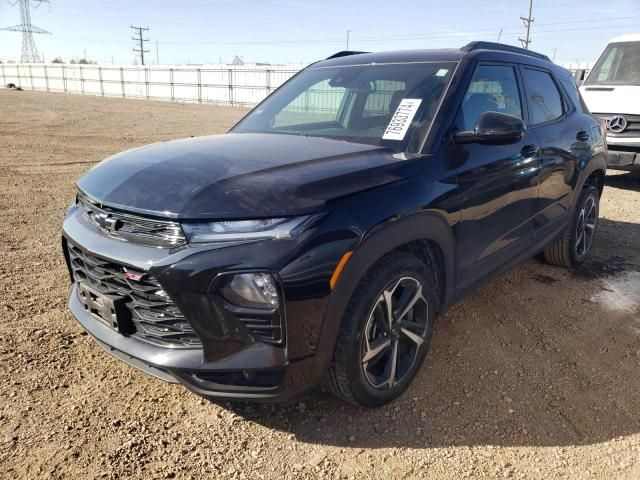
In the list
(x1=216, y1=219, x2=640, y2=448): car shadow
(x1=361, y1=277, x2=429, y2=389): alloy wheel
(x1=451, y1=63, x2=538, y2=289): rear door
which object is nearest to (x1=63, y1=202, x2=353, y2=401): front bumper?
(x1=361, y1=277, x2=429, y2=389): alloy wheel

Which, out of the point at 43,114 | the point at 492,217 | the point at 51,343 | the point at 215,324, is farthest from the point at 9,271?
the point at 43,114

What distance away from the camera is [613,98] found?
28.0 feet

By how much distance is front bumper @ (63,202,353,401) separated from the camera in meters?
2.07

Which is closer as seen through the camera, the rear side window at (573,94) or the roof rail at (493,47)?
the roof rail at (493,47)

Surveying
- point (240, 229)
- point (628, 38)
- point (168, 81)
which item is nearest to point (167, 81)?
point (168, 81)

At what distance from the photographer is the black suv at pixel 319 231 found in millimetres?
2115

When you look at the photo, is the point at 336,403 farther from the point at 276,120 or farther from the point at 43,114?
the point at 43,114

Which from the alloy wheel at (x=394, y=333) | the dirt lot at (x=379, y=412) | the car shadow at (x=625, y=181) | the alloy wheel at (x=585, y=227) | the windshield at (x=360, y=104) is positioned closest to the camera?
the dirt lot at (x=379, y=412)

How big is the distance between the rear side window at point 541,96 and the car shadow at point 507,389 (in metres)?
1.44

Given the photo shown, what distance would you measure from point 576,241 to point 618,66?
19.1 ft

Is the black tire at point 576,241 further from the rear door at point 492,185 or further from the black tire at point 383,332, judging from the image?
the black tire at point 383,332

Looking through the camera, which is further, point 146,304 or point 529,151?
point 529,151

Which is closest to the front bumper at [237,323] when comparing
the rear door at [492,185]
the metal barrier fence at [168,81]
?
the rear door at [492,185]

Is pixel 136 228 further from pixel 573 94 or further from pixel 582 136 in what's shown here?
pixel 573 94
